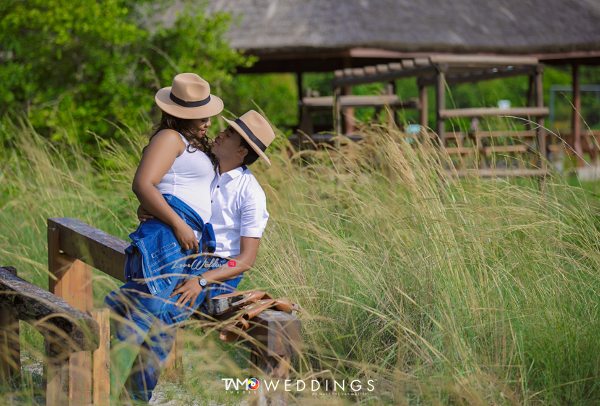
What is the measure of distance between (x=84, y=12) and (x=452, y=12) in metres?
6.99

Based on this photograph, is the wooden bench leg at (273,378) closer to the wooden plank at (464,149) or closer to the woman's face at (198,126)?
the woman's face at (198,126)

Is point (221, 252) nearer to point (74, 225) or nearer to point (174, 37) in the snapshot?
point (74, 225)

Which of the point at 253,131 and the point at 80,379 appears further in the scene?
the point at 253,131

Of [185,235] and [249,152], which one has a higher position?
[249,152]

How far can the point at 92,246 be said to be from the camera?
8.73 ft

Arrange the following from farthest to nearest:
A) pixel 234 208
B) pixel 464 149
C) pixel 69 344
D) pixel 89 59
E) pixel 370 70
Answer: pixel 89 59, pixel 370 70, pixel 464 149, pixel 234 208, pixel 69 344

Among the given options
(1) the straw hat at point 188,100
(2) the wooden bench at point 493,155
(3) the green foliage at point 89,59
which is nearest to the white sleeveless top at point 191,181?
(1) the straw hat at point 188,100

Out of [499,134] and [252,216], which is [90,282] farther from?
[499,134]

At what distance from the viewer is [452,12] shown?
10688mm

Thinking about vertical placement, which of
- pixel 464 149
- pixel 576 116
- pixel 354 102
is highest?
pixel 464 149

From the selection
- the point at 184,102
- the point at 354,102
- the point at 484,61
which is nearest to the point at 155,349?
the point at 184,102

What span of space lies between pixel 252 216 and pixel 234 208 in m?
0.09

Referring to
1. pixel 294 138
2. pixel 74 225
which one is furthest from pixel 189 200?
pixel 294 138

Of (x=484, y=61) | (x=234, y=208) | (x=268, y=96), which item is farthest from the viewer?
(x=268, y=96)
